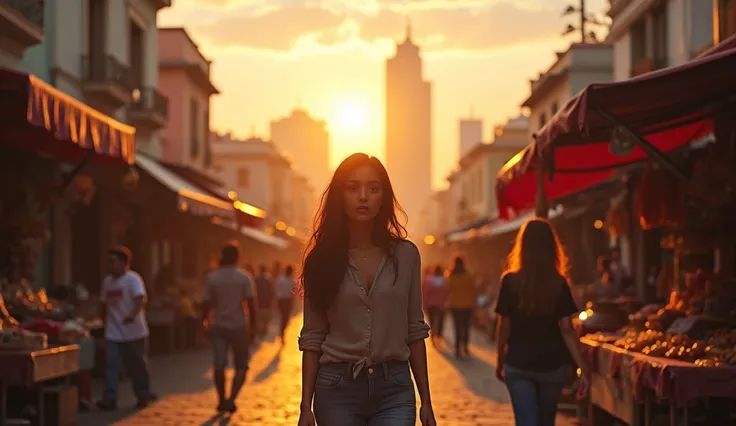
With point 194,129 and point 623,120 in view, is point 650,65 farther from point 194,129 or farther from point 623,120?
point 194,129

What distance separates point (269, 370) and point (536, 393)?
35.4 ft

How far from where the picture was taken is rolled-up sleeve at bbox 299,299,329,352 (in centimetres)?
484

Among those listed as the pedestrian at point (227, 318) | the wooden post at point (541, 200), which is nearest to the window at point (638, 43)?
the wooden post at point (541, 200)

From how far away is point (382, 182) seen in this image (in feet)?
16.1

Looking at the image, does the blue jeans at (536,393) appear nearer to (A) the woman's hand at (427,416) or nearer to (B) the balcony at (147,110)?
(A) the woman's hand at (427,416)

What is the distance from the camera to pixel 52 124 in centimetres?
1021

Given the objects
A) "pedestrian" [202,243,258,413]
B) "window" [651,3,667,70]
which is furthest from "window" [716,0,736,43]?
"pedestrian" [202,243,258,413]

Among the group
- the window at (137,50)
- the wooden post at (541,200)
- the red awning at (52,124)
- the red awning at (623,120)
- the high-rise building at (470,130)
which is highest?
the high-rise building at (470,130)

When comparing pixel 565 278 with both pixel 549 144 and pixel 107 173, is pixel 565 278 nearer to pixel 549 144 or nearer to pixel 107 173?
pixel 549 144

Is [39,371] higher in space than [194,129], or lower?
lower

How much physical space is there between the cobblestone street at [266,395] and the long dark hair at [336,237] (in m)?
6.18

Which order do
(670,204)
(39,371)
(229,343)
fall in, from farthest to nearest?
(229,343)
(670,204)
(39,371)

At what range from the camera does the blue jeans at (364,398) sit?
15.3 feet

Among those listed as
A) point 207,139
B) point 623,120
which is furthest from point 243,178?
point 623,120
